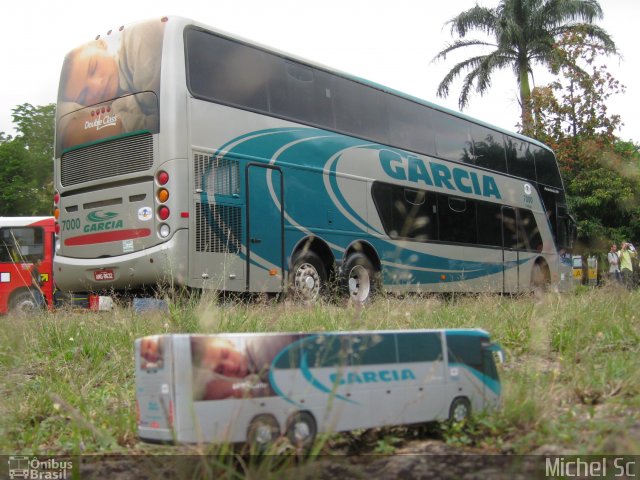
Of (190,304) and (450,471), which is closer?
(450,471)

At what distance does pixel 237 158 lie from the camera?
8703 mm

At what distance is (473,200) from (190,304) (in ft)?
30.3

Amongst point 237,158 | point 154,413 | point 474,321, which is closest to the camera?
point 154,413

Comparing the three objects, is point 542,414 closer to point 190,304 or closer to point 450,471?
point 450,471

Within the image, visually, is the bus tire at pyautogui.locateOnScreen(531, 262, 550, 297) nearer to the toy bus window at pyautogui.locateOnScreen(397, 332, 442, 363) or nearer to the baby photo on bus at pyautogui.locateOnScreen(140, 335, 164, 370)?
the toy bus window at pyautogui.locateOnScreen(397, 332, 442, 363)

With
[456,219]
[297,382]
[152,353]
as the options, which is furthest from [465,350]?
[456,219]

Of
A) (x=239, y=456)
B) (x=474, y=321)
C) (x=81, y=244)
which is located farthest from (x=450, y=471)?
(x=81, y=244)

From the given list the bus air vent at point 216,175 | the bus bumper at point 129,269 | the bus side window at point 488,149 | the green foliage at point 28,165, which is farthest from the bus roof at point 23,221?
the green foliage at point 28,165

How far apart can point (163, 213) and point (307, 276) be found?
7.87 feet

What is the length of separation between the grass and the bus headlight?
1.78 metres

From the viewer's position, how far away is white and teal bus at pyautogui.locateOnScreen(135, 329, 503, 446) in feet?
6.47

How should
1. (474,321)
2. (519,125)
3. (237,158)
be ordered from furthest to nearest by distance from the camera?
1. (519,125)
2. (237,158)
3. (474,321)

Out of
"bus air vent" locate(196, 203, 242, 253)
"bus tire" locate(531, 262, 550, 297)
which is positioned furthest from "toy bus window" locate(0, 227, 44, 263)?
"bus tire" locate(531, 262, 550, 297)

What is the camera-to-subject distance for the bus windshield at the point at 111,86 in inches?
330
